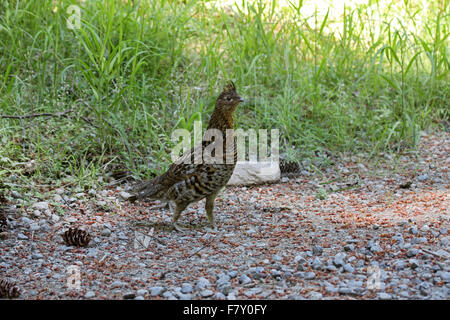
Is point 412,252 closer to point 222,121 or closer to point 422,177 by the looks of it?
point 222,121

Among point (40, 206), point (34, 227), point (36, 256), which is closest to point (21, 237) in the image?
point (34, 227)

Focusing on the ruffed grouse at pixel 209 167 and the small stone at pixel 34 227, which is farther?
the small stone at pixel 34 227

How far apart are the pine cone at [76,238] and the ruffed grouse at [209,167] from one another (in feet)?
2.52

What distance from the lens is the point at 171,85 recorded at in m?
6.72

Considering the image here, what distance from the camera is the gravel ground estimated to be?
357 centimetres

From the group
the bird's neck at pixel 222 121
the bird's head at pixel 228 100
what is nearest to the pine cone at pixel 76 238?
the bird's neck at pixel 222 121

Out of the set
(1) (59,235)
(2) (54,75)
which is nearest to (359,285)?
(1) (59,235)

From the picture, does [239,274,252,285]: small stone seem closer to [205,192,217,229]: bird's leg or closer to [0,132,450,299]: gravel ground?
[0,132,450,299]: gravel ground

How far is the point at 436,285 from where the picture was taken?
347 centimetres

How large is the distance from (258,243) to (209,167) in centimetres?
70

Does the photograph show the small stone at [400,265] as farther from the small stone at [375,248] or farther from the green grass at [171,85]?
the green grass at [171,85]

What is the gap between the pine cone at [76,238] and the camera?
14.3 ft

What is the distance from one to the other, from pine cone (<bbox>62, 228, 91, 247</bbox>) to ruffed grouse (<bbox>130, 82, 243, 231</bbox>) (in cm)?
77

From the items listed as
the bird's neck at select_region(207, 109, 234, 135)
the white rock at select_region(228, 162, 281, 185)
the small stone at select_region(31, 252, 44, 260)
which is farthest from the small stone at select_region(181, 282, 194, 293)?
the white rock at select_region(228, 162, 281, 185)
